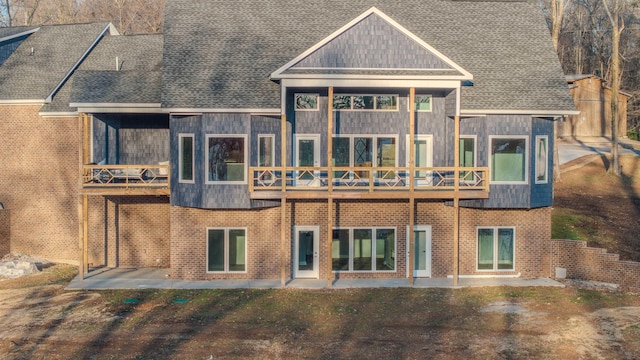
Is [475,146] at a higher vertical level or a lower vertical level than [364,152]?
higher

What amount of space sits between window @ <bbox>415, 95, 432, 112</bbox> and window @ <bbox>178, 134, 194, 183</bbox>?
781 cm

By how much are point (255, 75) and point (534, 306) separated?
11.7 metres

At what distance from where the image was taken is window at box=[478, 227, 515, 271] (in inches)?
986

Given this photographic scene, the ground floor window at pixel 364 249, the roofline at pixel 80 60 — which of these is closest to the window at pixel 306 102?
the ground floor window at pixel 364 249

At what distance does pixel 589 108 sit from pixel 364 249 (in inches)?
1272

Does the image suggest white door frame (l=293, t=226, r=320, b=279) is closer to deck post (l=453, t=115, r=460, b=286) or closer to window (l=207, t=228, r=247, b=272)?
window (l=207, t=228, r=247, b=272)

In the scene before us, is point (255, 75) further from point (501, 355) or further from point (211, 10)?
point (501, 355)

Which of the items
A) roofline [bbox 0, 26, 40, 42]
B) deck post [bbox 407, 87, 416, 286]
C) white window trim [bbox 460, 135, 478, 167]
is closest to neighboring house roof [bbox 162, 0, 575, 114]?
white window trim [bbox 460, 135, 478, 167]

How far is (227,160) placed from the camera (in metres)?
23.6

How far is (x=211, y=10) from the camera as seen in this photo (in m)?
26.9

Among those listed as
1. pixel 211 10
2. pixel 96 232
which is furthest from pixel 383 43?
pixel 96 232

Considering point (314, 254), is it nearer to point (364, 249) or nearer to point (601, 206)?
point (364, 249)

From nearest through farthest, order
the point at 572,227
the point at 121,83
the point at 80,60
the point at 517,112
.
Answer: the point at 517,112 → the point at 121,83 → the point at 572,227 → the point at 80,60

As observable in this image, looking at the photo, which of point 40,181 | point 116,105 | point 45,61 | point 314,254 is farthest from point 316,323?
point 45,61
